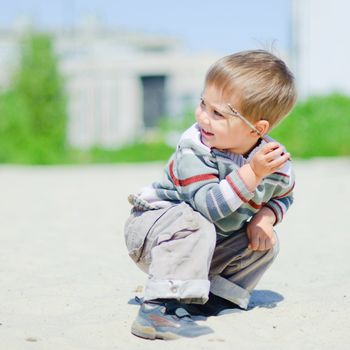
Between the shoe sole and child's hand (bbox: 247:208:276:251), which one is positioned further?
child's hand (bbox: 247:208:276:251)

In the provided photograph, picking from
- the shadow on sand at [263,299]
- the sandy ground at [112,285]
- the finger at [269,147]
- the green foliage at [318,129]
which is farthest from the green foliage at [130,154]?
the finger at [269,147]

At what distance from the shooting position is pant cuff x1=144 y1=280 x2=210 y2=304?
2645mm

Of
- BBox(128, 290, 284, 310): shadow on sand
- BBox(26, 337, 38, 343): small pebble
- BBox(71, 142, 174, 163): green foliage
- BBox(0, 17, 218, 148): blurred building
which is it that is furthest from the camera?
BBox(0, 17, 218, 148): blurred building

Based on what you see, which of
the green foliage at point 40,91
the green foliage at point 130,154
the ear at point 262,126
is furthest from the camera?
the green foliage at point 40,91

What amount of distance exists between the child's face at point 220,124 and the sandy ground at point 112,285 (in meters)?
0.65

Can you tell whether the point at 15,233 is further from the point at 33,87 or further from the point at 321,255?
the point at 33,87

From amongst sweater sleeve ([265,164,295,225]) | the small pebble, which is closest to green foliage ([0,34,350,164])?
sweater sleeve ([265,164,295,225])

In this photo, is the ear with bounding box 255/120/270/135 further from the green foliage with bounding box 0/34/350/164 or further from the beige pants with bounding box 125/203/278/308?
the green foliage with bounding box 0/34/350/164

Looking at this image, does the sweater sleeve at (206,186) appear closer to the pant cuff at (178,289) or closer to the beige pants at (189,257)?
the beige pants at (189,257)

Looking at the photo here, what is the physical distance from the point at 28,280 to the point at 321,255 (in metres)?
1.69

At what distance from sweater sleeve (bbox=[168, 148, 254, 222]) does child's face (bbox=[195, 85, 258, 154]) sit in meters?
0.08

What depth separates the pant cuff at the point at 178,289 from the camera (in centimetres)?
264

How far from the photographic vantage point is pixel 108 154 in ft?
54.3

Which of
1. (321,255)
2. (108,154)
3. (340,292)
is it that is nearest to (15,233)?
(321,255)
